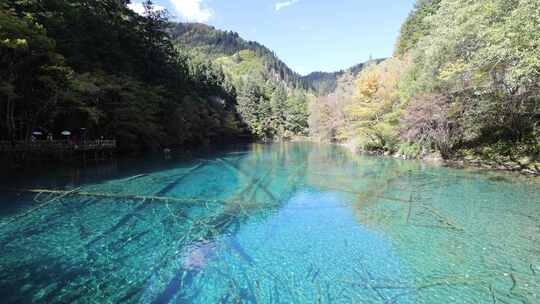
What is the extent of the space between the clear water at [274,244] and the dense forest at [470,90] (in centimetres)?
557

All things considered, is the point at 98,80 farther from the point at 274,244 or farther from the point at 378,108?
the point at 378,108

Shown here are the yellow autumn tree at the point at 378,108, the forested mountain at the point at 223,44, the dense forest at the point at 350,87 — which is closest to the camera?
the dense forest at the point at 350,87

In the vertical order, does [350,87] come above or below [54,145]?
above

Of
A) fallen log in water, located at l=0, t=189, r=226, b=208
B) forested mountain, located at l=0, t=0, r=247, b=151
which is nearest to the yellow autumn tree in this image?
fallen log in water, located at l=0, t=189, r=226, b=208

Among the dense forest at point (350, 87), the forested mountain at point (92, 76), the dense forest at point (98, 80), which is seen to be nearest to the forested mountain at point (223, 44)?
the dense forest at point (98, 80)

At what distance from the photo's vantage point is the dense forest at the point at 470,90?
12219 mm

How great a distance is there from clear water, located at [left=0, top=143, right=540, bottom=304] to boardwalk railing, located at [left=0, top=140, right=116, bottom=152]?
13.6 ft

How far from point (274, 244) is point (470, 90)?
59.8ft

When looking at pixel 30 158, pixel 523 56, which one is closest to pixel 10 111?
pixel 30 158

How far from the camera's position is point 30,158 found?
19219 mm

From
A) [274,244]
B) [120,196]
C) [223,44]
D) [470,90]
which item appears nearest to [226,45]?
[223,44]

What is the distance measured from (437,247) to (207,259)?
20.4 feet

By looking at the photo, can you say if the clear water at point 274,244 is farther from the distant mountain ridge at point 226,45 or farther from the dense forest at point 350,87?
the distant mountain ridge at point 226,45

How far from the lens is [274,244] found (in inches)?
326
